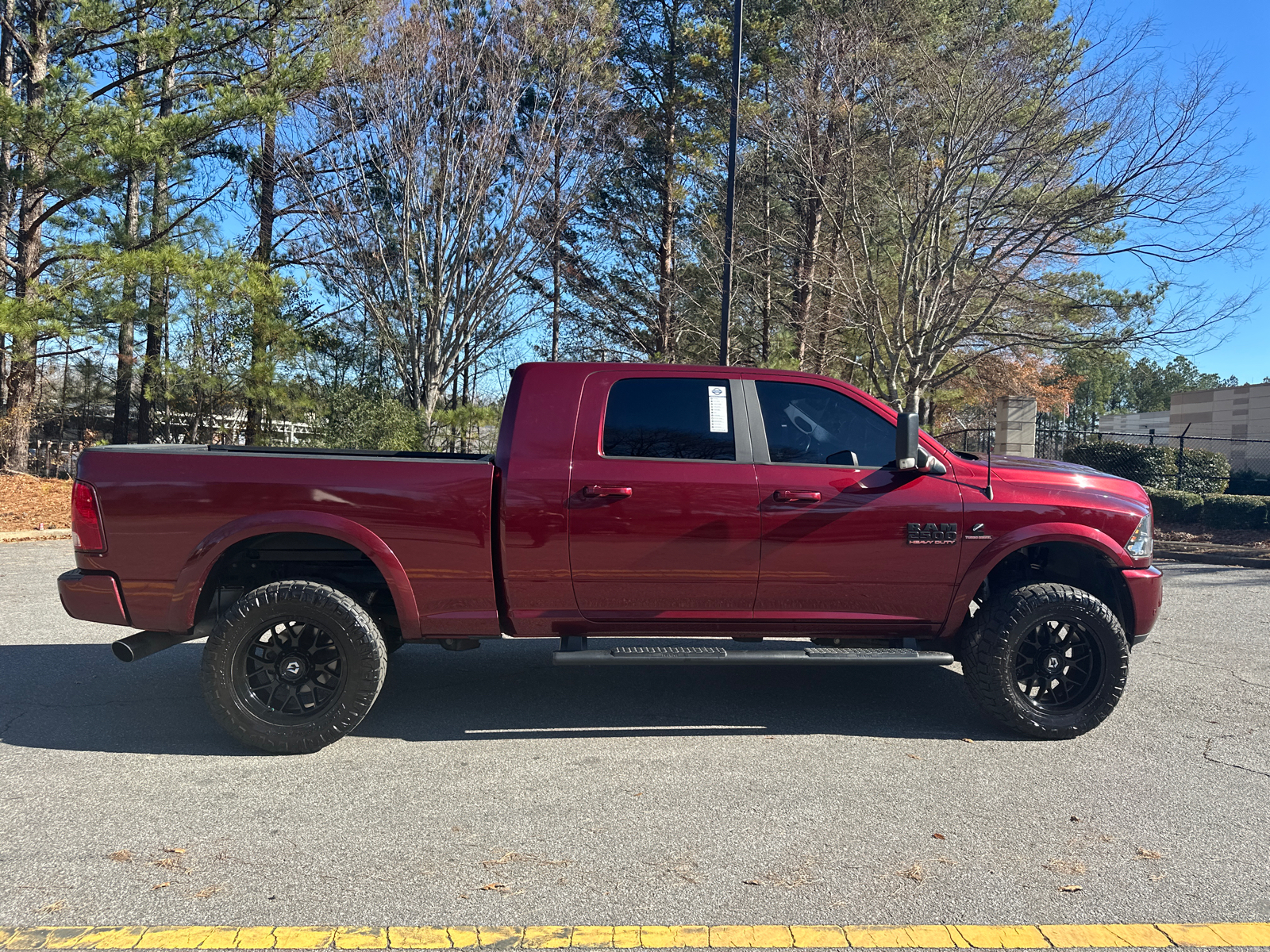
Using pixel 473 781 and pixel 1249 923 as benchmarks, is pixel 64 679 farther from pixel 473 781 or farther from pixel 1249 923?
pixel 1249 923

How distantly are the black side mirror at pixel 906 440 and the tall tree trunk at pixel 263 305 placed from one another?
15.8 metres

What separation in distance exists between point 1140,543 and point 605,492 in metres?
2.98

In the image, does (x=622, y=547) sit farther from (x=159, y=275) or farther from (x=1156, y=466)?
(x=1156, y=466)

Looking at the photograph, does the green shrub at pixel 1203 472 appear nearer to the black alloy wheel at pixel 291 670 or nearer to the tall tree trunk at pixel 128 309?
the black alloy wheel at pixel 291 670

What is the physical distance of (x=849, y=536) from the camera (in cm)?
461

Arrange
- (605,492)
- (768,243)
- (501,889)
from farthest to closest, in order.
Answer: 1. (768,243)
2. (605,492)
3. (501,889)

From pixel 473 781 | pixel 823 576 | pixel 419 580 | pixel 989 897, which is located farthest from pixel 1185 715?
pixel 419 580

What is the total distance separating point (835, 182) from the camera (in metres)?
16.4

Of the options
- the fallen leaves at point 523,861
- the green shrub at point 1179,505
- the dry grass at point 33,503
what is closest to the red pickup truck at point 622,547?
the fallen leaves at point 523,861

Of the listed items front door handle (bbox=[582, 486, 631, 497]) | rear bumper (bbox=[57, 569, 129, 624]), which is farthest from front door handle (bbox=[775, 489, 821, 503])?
rear bumper (bbox=[57, 569, 129, 624])

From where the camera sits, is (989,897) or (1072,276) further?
(1072,276)

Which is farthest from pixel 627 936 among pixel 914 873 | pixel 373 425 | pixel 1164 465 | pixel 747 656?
pixel 1164 465

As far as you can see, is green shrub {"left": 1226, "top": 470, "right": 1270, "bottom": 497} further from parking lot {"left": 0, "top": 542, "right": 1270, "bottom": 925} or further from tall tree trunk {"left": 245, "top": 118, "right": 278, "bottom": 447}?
tall tree trunk {"left": 245, "top": 118, "right": 278, "bottom": 447}

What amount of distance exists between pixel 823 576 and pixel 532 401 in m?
1.82
